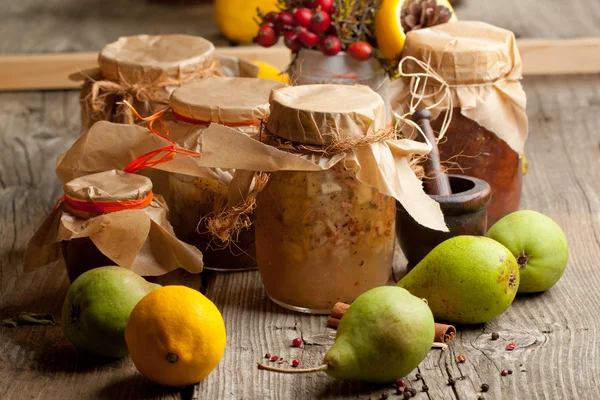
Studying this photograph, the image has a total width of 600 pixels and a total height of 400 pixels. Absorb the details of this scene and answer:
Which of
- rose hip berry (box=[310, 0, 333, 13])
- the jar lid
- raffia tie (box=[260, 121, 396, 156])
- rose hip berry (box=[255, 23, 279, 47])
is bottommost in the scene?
rose hip berry (box=[255, 23, 279, 47])

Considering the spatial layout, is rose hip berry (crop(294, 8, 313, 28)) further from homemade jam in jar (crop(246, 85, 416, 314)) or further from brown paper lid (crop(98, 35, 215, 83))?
homemade jam in jar (crop(246, 85, 416, 314))

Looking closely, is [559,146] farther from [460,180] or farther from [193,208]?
[193,208]

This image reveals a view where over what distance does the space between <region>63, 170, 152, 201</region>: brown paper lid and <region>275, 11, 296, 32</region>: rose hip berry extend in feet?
1.78

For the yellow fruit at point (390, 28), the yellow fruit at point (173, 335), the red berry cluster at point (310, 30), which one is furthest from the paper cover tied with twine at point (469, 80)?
the yellow fruit at point (173, 335)

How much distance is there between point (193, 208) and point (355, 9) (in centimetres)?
57

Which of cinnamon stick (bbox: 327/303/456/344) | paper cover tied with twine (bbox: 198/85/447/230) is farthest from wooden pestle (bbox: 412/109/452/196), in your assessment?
cinnamon stick (bbox: 327/303/456/344)

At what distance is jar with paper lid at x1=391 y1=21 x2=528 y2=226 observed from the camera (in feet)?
4.63

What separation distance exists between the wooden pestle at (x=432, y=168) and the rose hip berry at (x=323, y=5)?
0.43 metres

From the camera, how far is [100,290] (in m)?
1.12

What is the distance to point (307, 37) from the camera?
1.71 meters

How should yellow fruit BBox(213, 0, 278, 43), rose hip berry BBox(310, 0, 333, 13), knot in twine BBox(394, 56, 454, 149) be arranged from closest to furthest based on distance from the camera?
knot in twine BBox(394, 56, 454, 149)
rose hip berry BBox(310, 0, 333, 13)
yellow fruit BBox(213, 0, 278, 43)

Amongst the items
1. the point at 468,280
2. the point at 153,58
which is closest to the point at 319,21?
the point at 153,58

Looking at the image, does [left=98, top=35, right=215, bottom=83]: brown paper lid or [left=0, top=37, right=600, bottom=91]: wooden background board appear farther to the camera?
[left=0, top=37, right=600, bottom=91]: wooden background board

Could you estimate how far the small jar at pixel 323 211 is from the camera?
1152 mm
